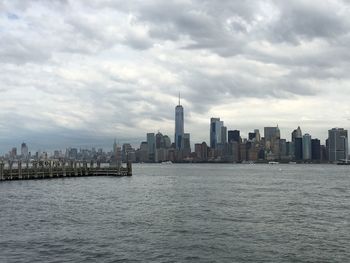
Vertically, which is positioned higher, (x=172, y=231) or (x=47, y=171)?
(x=47, y=171)

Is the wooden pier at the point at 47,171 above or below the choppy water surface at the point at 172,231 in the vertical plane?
above

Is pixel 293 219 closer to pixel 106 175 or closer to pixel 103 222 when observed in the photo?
pixel 103 222

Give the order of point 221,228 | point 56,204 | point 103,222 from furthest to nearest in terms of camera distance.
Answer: point 56,204, point 103,222, point 221,228

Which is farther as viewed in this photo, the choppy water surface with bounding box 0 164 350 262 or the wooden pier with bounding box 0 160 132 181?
the wooden pier with bounding box 0 160 132 181

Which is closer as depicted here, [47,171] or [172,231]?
[172,231]

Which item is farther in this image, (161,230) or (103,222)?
(103,222)

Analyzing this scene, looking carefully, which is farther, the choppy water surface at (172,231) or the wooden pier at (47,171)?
the wooden pier at (47,171)

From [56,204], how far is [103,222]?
19.0m

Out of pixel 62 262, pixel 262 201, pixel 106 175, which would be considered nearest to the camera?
pixel 62 262

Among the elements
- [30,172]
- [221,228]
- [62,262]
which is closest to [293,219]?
[221,228]

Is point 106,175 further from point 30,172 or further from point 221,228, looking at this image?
point 221,228

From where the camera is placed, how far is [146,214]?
2090 inches

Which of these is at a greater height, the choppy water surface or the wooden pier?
the wooden pier

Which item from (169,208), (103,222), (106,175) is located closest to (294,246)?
(103,222)
